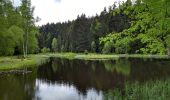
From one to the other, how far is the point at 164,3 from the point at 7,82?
25.1 m

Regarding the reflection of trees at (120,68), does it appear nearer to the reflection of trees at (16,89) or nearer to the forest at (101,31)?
the forest at (101,31)

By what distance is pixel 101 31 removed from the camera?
4702 inches

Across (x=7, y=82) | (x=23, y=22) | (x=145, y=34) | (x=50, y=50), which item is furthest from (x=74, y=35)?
(x=145, y=34)

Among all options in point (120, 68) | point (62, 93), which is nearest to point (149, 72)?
point (120, 68)

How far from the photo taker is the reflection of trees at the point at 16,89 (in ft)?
77.0

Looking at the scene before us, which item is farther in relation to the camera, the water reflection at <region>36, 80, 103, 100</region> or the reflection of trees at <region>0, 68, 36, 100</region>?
the reflection of trees at <region>0, 68, 36, 100</region>

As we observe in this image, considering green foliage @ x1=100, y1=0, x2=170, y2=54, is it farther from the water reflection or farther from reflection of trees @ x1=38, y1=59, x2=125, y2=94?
reflection of trees @ x1=38, y1=59, x2=125, y2=94

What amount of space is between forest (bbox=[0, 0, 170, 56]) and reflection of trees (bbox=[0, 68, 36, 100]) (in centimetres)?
831

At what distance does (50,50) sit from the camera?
163500 millimetres

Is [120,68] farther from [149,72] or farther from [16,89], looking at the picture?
[16,89]

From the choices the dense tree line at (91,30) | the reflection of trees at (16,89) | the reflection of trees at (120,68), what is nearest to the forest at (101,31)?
the dense tree line at (91,30)

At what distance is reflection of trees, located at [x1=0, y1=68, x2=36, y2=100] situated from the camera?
23462 mm

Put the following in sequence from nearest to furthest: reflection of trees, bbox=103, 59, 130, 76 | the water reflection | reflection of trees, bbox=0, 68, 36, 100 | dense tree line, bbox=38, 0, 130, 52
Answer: the water reflection < reflection of trees, bbox=0, 68, 36, 100 < reflection of trees, bbox=103, 59, 130, 76 < dense tree line, bbox=38, 0, 130, 52

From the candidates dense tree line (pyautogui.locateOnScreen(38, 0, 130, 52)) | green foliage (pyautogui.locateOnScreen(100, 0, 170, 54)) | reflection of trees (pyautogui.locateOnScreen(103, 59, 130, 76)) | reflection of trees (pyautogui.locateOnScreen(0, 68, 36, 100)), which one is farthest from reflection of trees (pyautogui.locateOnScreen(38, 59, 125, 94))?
dense tree line (pyautogui.locateOnScreen(38, 0, 130, 52))
